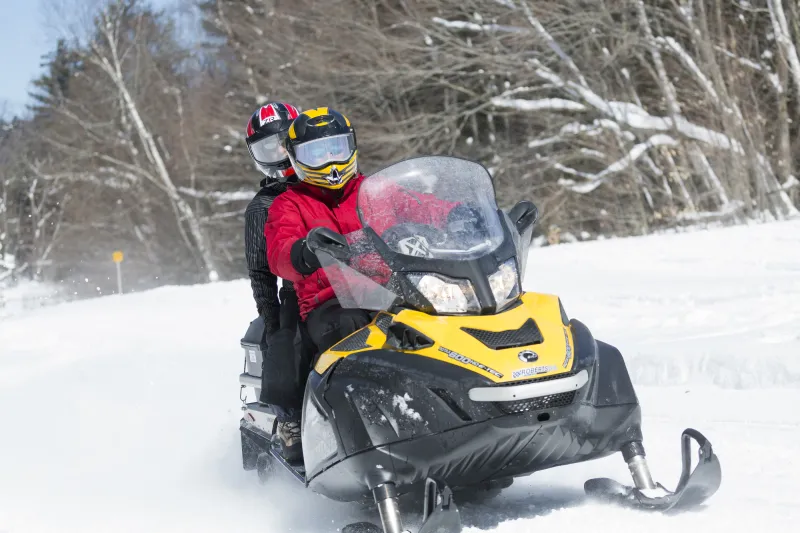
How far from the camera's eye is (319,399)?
3.86 metres

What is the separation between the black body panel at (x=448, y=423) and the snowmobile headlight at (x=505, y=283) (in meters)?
0.28

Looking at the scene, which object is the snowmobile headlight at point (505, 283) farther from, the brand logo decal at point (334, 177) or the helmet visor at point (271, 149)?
the helmet visor at point (271, 149)

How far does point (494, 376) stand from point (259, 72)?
920 inches

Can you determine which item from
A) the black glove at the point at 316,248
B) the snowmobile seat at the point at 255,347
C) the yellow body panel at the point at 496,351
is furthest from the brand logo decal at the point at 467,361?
the snowmobile seat at the point at 255,347

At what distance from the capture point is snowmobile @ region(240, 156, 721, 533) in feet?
11.4

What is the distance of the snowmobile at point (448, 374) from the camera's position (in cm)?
349

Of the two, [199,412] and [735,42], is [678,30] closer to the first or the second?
[735,42]

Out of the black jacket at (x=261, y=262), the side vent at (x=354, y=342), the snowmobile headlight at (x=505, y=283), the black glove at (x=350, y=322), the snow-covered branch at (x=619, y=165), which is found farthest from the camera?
the snow-covered branch at (x=619, y=165)

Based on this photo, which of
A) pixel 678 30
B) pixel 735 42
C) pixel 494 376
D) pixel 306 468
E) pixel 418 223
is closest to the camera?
pixel 494 376

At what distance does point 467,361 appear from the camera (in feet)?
11.4

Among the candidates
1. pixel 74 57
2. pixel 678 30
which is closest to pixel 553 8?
pixel 678 30

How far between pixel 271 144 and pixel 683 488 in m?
2.89

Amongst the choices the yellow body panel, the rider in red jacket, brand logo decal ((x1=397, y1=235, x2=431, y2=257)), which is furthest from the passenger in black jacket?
brand logo decal ((x1=397, y1=235, x2=431, y2=257))

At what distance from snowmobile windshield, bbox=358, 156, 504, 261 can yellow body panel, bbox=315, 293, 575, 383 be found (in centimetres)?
24
